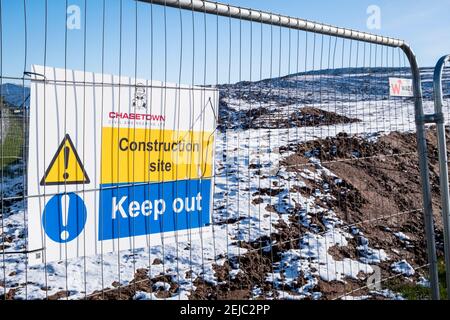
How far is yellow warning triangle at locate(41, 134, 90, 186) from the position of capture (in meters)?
2.25

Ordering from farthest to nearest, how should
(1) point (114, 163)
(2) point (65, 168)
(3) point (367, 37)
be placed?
1. (3) point (367, 37)
2. (1) point (114, 163)
3. (2) point (65, 168)

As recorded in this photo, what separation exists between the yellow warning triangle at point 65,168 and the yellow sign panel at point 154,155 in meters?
0.14

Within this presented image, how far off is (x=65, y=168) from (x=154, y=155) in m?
0.50

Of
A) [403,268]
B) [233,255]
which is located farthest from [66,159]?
[403,268]

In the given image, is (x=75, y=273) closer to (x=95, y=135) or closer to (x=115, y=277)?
(x=115, y=277)

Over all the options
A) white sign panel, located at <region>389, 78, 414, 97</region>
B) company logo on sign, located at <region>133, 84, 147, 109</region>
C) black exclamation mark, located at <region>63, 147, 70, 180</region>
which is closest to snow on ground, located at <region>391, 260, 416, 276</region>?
white sign panel, located at <region>389, 78, 414, 97</region>

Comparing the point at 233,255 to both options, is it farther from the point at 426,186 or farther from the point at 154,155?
the point at 154,155

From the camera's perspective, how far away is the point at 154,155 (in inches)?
103

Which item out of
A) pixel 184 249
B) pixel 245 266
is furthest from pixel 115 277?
pixel 245 266

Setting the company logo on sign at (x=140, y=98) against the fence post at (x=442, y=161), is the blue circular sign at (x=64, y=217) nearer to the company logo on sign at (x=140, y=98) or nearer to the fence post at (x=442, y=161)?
the company logo on sign at (x=140, y=98)

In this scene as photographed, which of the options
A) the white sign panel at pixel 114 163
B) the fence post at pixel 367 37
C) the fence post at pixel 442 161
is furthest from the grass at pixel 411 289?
the white sign panel at pixel 114 163

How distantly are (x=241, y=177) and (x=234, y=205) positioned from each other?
3.81 ft

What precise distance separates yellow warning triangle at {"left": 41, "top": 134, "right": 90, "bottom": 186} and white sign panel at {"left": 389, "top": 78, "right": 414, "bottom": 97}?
8.00 ft

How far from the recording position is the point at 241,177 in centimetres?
718
